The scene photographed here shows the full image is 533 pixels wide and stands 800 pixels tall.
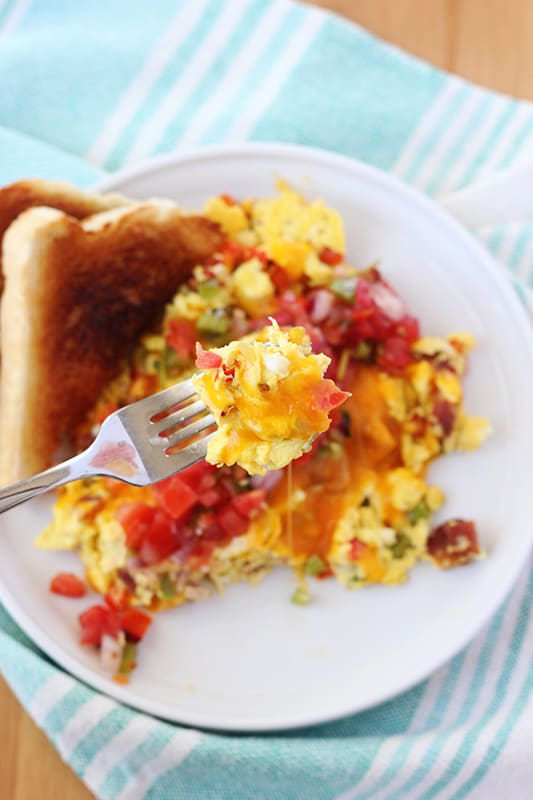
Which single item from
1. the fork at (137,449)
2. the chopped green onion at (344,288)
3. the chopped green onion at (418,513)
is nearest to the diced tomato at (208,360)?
the fork at (137,449)

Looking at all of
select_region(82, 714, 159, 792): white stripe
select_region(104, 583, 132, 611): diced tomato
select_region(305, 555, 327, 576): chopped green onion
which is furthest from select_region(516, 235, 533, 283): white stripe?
select_region(82, 714, 159, 792): white stripe

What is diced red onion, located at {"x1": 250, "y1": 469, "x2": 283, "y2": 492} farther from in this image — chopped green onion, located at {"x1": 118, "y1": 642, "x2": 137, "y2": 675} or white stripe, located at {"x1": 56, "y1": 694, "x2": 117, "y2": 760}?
white stripe, located at {"x1": 56, "y1": 694, "x2": 117, "y2": 760}

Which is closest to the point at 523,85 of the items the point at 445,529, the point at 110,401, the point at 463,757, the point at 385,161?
the point at 385,161

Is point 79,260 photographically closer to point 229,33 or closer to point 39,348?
point 39,348

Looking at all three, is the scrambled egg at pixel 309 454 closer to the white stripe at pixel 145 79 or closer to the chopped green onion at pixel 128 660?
the chopped green onion at pixel 128 660

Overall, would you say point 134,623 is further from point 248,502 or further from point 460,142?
point 460,142

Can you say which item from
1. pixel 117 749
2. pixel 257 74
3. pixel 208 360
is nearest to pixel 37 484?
pixel 208 360
